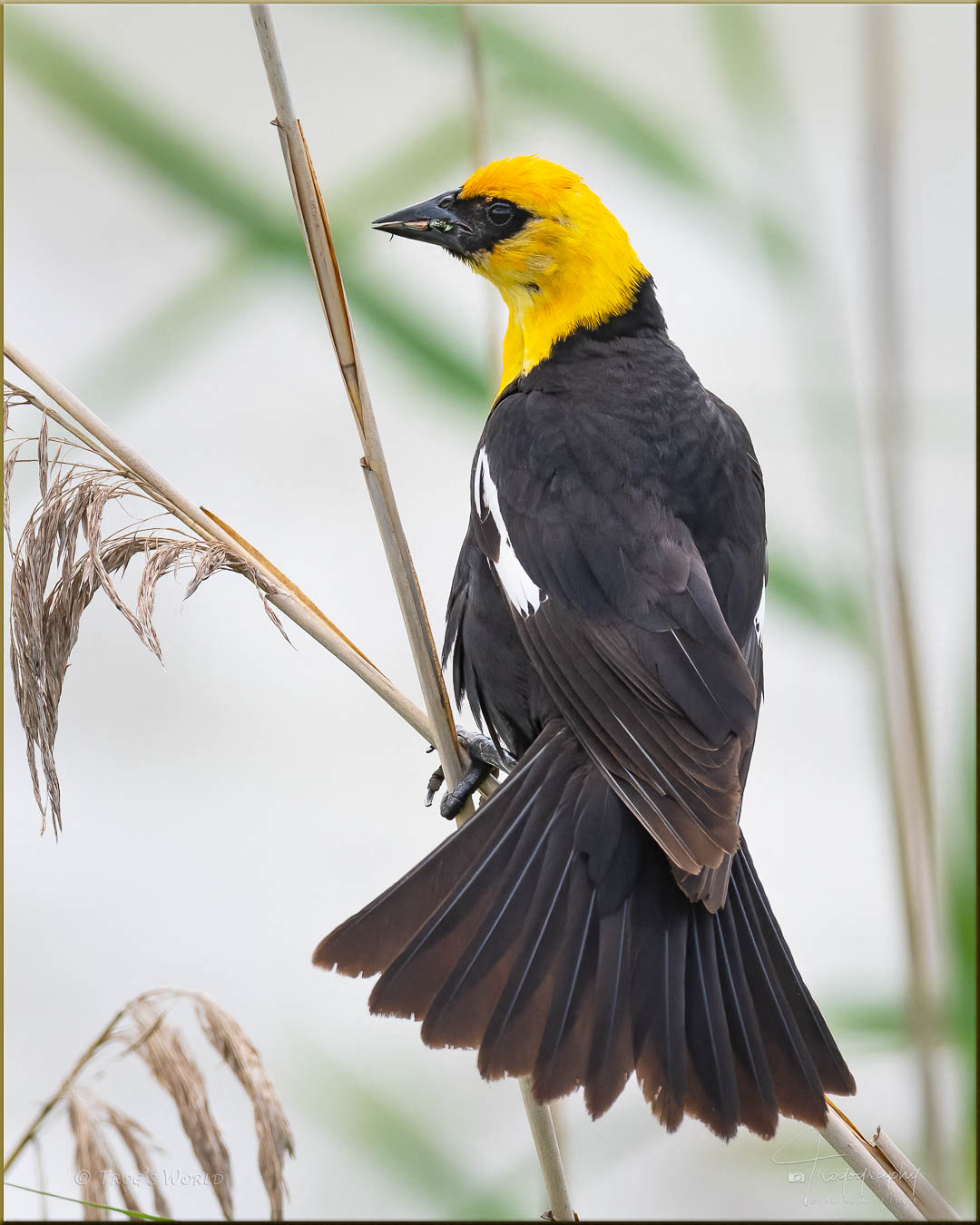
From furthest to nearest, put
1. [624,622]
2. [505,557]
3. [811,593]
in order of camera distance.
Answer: [811,593] → [505,557] → [624,622]

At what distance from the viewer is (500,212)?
162cm

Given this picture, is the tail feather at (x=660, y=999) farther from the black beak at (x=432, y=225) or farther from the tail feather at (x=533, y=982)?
the black beak at (x=432, y=225)

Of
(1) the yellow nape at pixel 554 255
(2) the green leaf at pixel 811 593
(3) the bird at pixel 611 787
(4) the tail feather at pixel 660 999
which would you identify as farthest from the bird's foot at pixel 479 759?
(1) the yellow nape at pixel 554 255

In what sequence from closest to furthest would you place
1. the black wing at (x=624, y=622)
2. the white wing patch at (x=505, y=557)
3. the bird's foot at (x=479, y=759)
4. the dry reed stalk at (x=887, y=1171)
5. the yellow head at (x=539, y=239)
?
the dry reed stalk at (x=887, y=1171), the black wing at (x=624, y=622), the white wing patch at (x=505, y=557), the bird's foot at (x=479, y=759), the yellow head at (x=539, y=239)

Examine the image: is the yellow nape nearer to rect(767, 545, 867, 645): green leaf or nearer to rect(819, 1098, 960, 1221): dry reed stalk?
rect(767, 545, 867, 645): green leaf

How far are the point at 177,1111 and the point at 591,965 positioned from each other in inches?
16.7

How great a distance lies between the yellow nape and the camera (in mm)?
1609

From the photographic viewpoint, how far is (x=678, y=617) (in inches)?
47.5

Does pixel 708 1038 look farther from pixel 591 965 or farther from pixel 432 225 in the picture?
pixel 432 225

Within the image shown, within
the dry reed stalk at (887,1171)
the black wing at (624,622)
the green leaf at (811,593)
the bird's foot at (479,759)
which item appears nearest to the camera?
the dry reed stalk at (887,1171)

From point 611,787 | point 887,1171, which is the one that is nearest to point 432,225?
point 611,787

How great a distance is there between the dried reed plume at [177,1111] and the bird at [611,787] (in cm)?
17

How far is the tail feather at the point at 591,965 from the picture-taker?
1010 mm

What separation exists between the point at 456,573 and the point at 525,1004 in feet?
2.06
